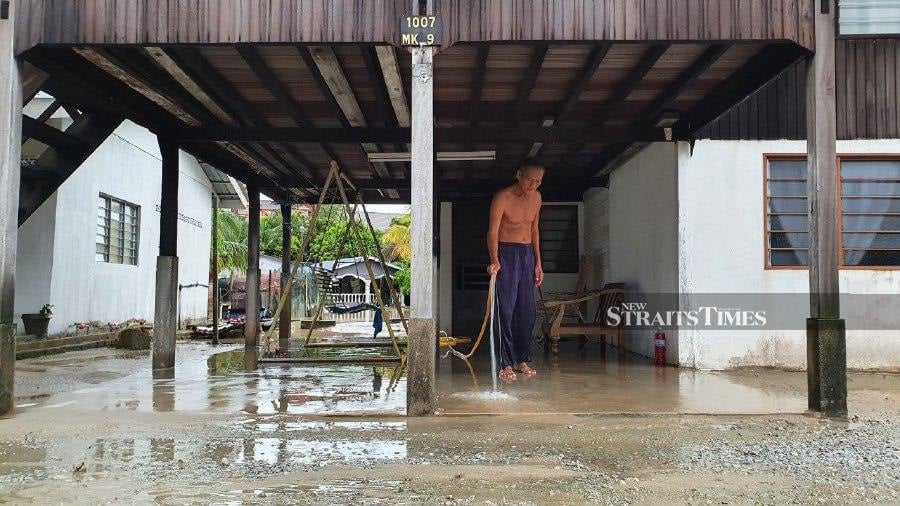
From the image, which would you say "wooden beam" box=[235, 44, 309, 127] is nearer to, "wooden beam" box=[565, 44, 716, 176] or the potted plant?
"wooden beam" box=[565, 44, 716, 176]

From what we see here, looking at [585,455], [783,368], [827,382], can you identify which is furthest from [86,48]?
[783,368]

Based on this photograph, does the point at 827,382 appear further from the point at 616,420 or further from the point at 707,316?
the point at 707,316

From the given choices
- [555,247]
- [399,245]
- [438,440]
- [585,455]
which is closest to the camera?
[585,455]

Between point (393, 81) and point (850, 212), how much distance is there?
6061 mm

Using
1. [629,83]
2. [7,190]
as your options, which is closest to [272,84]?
[7,190]

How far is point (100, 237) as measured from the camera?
12133 millimetres

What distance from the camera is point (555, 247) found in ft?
42.6

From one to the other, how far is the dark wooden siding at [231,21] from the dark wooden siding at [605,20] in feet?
1.76

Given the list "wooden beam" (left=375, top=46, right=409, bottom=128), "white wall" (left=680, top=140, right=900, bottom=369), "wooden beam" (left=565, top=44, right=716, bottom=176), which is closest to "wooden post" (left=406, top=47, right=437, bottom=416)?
"wooden beam" (left=375, top=46, right=409, bottom=128)

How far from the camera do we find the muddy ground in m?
3.12

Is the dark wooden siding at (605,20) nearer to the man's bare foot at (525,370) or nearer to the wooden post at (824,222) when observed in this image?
the wooden post at (824,222)

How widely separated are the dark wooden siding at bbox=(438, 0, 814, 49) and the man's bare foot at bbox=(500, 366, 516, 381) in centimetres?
358

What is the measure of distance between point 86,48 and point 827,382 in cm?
644

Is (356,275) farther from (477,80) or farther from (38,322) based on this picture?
(477,80)
